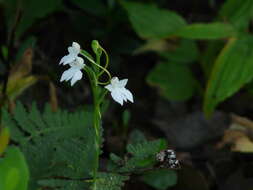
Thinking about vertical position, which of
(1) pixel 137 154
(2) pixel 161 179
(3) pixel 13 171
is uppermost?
(2) pixel 161 179

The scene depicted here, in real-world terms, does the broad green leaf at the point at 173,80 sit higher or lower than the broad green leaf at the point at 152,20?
lower

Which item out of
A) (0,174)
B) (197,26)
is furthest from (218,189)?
(0,174)

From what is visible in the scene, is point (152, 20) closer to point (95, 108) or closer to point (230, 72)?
→ point (230, 72)

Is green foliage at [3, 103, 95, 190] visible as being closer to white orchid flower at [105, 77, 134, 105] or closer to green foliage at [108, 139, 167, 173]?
green foliage at [108, 139, 167, 173]

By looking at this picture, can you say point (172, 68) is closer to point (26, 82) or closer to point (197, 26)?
point (197, 26)

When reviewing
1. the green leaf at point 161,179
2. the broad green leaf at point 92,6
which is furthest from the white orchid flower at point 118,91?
the broad green leaf at point 92,6

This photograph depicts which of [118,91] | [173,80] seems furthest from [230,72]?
[118,91]

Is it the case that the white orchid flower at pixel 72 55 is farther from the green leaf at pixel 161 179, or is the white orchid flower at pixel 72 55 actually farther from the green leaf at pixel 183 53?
the green leaf at pixel 183 53
